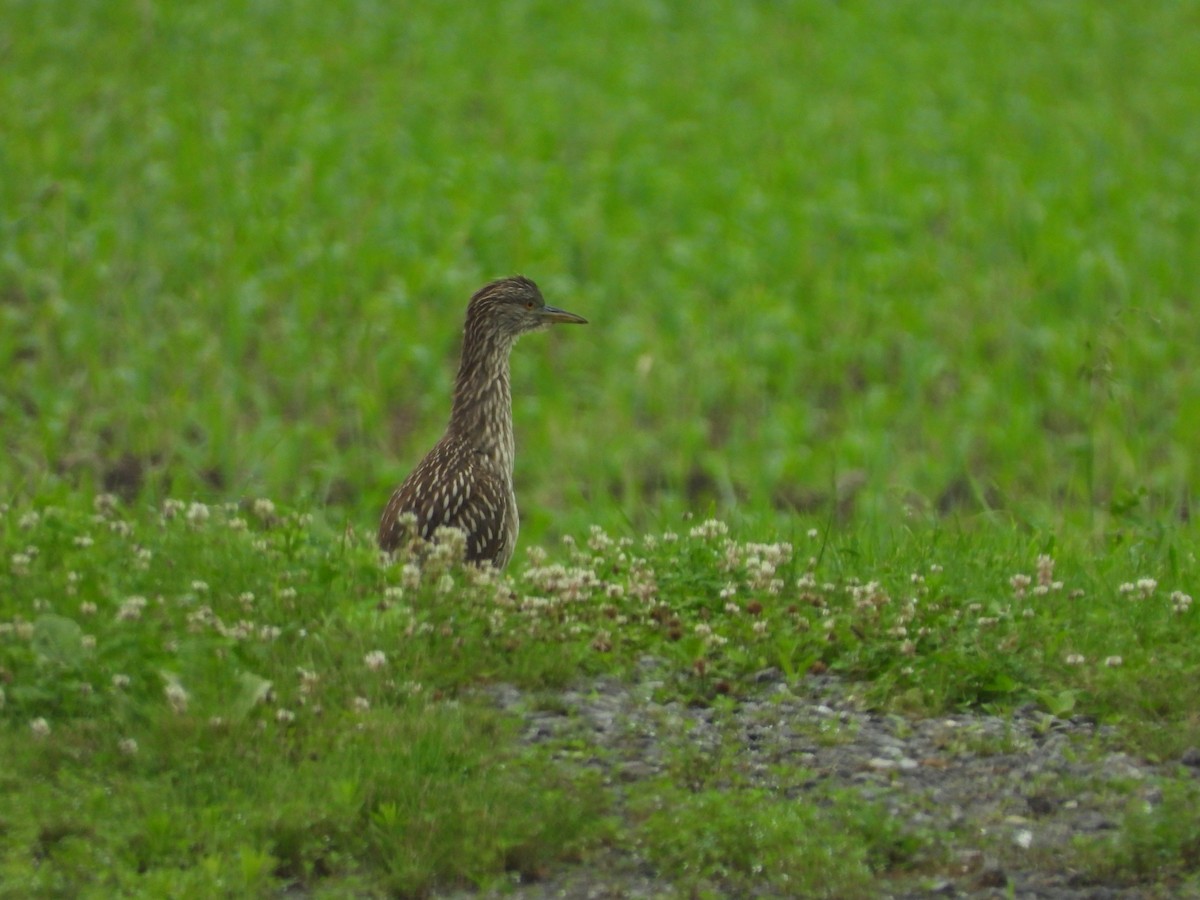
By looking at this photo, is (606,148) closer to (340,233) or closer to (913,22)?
(340,233)

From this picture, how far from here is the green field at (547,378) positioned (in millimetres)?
6633

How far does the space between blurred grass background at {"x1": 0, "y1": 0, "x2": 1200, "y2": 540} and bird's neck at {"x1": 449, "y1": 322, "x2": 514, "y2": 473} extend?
1.73 m

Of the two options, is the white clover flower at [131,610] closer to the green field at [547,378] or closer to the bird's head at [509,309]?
the green field at [547,378]

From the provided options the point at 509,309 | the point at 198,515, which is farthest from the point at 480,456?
the point at 198,515

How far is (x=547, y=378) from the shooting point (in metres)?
15.8

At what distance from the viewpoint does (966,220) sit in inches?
750

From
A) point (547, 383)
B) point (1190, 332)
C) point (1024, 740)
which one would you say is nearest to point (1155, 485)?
point (1190, 332)

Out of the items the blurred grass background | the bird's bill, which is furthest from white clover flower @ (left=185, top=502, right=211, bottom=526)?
the blurred grass background

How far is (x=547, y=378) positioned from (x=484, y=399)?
21.4ft

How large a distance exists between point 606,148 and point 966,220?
14.4 ft

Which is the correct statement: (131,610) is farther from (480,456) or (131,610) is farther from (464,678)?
(480,456)

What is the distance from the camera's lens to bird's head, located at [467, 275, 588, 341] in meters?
9.64

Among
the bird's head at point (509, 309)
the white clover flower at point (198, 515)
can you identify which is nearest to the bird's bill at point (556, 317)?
the bird's head at point (509, 309)

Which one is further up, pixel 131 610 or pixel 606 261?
pixel 606 261
